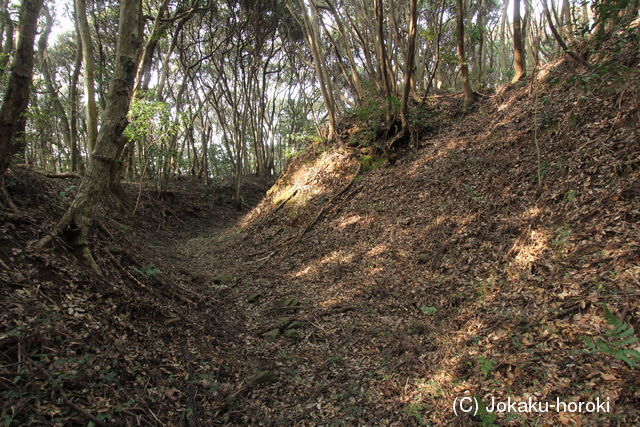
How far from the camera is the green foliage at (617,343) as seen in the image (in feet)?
8.26

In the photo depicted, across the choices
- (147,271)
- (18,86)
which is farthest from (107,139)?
(147,271)

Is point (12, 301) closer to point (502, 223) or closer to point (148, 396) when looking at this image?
point (148, 396)

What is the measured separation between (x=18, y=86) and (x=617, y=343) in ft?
23.5

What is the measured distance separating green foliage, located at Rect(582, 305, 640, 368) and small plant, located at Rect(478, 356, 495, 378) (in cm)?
87

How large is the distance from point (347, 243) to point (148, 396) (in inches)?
227

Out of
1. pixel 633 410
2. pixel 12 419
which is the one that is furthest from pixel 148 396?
pixel 633 410

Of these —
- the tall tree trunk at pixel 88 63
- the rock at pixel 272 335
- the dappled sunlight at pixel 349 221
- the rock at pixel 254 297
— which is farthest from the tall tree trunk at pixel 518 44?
the tall tree trunk at pixel 88 63

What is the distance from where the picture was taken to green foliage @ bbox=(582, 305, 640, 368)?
8.26ft

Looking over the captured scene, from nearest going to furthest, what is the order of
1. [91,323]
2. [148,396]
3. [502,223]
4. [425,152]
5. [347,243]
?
1. [148,396]
2. [91,323]
3. [502,223]
4. [347,243]
5. [425,152]

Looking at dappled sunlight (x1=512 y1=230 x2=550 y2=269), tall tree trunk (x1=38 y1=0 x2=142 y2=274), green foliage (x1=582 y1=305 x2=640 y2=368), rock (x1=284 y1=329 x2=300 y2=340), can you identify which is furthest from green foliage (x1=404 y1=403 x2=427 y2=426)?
tall tree trunk (x1=38 y1=0 x2=142 y2=274)

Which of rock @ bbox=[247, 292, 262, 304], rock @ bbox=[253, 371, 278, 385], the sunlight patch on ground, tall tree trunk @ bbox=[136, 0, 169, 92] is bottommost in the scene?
rock @ bbox=[253, 371, 278, 385]

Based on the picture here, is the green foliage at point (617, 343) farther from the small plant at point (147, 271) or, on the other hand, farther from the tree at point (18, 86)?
the tree at point (18, 86)

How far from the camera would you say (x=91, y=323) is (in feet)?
11.6

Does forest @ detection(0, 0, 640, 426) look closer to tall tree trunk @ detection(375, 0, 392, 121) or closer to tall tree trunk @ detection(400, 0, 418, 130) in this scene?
tall tree trunk @ detection(400, 0, 418, 130)
